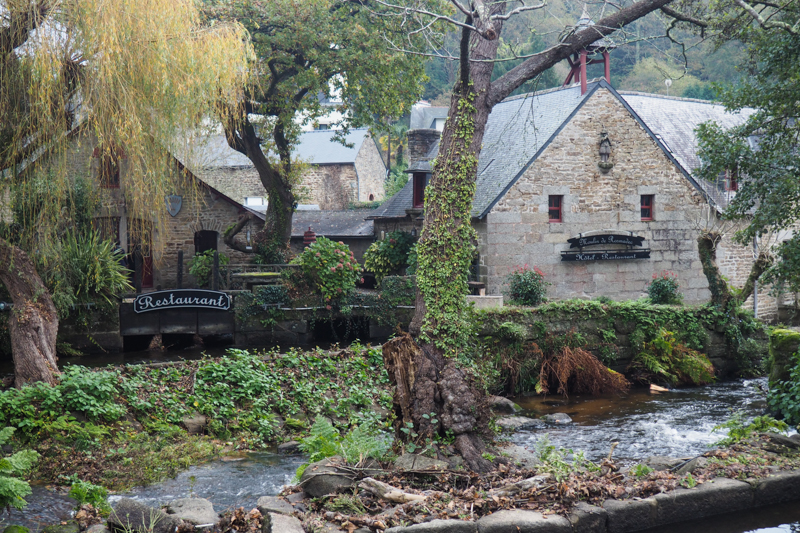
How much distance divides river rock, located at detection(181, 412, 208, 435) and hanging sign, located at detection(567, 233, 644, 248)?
1223 cm

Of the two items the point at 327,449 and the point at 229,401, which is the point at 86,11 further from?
the point at 327,449

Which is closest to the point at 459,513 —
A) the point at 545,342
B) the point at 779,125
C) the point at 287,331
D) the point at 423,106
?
the point at 545,342

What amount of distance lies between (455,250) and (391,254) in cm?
1359

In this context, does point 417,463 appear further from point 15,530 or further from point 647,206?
point 647,206

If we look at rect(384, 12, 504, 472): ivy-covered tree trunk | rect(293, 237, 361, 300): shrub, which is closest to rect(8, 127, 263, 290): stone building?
rect(293, 237, 361, 300): shrub

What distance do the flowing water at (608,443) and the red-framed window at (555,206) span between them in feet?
21.2

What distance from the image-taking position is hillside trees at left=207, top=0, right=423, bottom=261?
18.1 metres

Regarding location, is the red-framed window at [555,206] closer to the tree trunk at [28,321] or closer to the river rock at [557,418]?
the river rock at [557,418]

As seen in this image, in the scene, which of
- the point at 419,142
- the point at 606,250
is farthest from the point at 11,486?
the point at 419,142

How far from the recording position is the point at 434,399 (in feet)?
23.5

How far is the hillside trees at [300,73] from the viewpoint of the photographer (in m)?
18.1

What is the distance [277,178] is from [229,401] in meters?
11.9

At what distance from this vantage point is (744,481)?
5906 mm

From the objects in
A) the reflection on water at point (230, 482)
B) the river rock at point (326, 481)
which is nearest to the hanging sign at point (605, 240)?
the reflection on water at point (230, 482)
